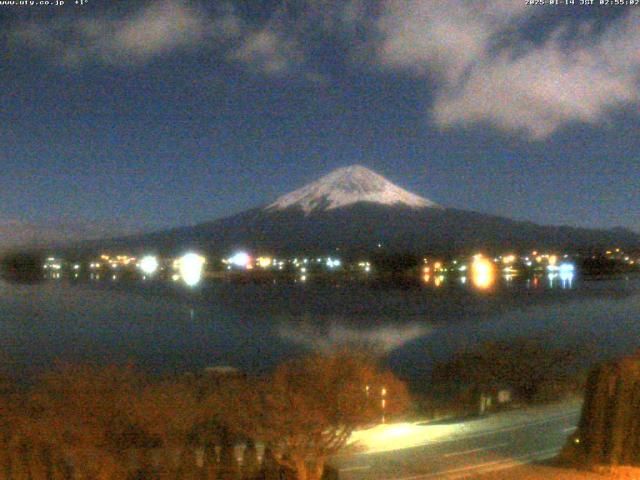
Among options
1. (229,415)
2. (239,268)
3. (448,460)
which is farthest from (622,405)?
(239,268)

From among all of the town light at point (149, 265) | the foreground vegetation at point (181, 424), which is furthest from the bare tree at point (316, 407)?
the town light at point (149, 265)

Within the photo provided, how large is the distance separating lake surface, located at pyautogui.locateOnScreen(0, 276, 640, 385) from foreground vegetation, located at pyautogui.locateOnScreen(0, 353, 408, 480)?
392 inches

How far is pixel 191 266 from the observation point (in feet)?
205

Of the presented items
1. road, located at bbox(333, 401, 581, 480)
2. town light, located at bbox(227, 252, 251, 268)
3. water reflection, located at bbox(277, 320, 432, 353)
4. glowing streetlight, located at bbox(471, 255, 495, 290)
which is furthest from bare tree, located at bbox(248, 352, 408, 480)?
town light, located at bbox(227, 252, 251, 268)

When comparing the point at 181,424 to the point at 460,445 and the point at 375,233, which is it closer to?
the point at 460,445

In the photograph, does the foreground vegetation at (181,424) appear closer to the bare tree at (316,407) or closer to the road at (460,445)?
the bare tree at (316,407)

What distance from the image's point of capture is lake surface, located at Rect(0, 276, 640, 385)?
2447 cm

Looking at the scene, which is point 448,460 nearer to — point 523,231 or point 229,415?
point 229,415

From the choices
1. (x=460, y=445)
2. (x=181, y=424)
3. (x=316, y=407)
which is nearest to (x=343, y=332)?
(x=460, y=445)

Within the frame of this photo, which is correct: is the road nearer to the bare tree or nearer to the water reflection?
the bare tree

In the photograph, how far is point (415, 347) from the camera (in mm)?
27438

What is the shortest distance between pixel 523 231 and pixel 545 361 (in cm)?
5729

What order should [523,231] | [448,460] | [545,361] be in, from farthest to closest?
[523,231] → [545,361] → [448,460]

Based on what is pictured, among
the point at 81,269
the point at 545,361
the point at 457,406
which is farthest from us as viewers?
the point at 81,269
